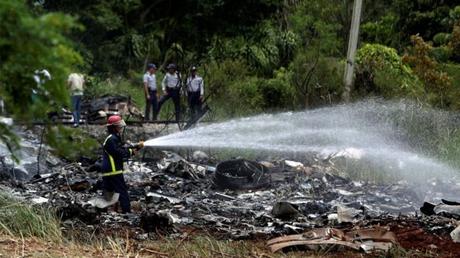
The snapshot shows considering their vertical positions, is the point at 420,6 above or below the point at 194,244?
above

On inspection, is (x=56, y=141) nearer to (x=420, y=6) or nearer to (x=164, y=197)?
(x=164, y=197)

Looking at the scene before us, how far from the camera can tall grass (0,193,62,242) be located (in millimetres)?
8422

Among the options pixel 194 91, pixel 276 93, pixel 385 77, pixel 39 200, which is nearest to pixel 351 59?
pixel 385 77

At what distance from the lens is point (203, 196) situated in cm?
1343

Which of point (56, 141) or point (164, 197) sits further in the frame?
point (164, 197)

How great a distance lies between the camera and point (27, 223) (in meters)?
8.57

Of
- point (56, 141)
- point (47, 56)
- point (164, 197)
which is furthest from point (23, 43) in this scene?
point (164, 197)

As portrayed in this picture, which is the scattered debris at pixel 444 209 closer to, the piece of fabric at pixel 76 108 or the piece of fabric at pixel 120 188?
the piece of fabric at pixel 120 188

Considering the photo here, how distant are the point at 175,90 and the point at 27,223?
35.8ft

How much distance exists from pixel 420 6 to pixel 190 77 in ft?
39.0

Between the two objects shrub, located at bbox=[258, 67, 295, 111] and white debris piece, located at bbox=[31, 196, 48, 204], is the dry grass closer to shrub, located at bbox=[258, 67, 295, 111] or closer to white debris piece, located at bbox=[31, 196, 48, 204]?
white debris piece, located at bbox=[31, 196, 48, 204]

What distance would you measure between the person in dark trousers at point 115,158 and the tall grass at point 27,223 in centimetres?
195

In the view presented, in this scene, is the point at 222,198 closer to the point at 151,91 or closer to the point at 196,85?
the point at 196,85

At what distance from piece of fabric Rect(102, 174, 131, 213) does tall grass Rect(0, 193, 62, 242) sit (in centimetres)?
214
